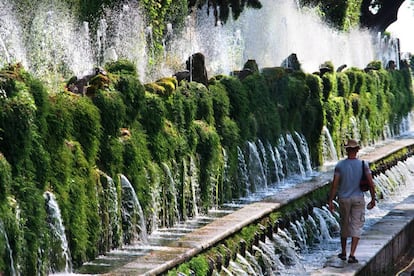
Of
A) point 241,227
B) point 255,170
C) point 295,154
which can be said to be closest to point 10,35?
point 295,154

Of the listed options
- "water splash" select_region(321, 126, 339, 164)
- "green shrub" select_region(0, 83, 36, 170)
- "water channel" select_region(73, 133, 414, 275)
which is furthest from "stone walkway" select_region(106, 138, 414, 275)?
"water splash" select_region(321, 126, 339, 164)

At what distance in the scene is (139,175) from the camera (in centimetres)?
1212

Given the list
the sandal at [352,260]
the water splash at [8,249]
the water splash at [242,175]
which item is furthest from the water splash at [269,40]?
the water splash at [8,249]

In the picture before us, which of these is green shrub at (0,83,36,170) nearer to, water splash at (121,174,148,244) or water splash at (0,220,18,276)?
water splash at (0,220,18,276)

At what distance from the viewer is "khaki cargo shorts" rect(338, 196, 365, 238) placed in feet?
39.3

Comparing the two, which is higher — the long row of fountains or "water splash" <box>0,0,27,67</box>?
"water splash" <box>0,0,27,67</box>

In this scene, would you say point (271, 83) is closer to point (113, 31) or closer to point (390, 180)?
point (390, 180)

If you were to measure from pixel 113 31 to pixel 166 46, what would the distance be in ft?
10.2

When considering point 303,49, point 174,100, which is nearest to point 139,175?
point 174,100

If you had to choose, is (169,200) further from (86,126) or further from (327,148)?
(327,148)

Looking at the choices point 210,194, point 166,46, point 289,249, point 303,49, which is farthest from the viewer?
point 303,49

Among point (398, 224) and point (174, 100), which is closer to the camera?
point (174, 100)

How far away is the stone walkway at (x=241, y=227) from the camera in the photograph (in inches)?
380

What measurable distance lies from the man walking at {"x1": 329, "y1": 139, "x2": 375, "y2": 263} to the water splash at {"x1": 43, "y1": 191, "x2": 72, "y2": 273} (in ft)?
10.3
